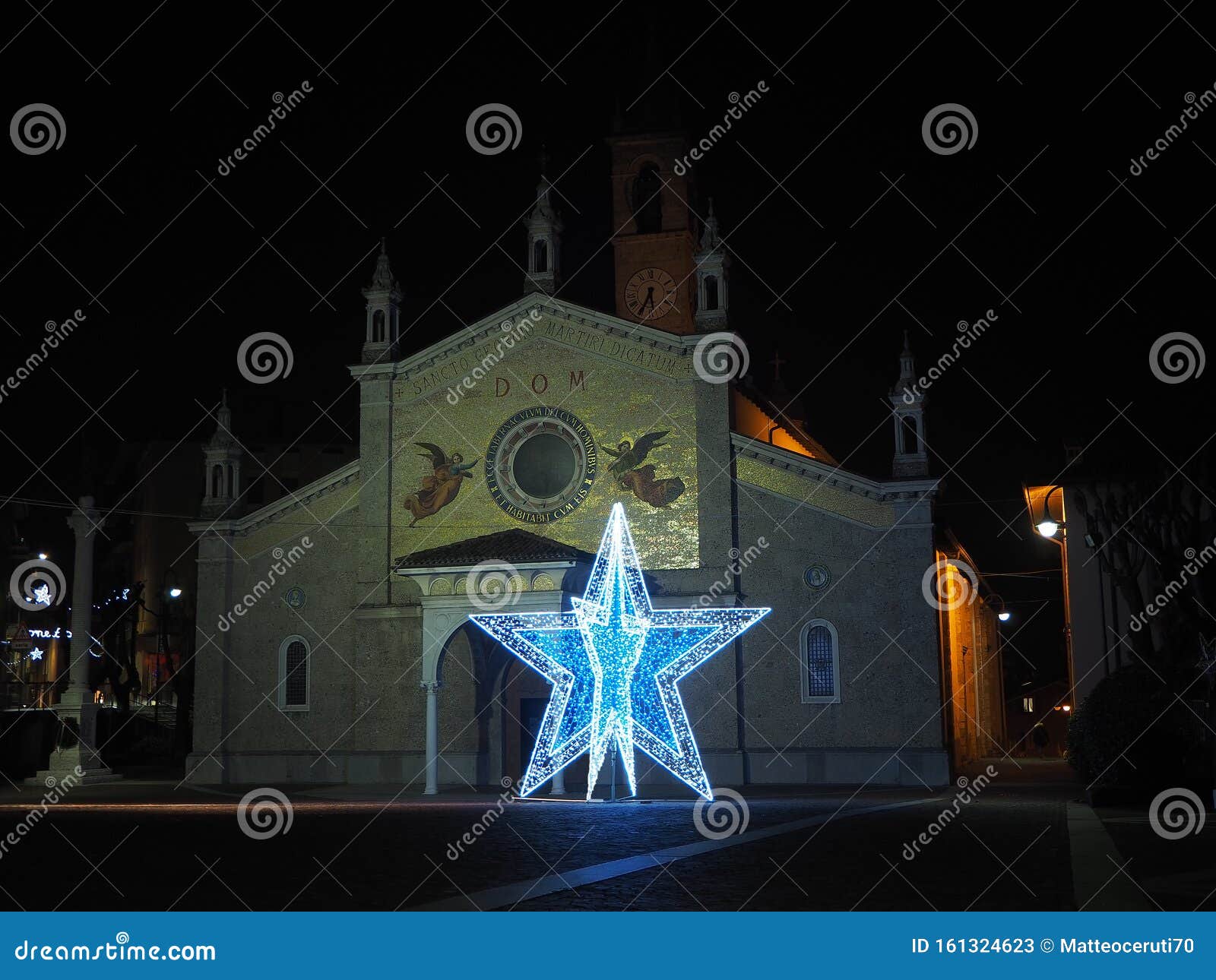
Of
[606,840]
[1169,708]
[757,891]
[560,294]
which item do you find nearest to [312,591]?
[560,294]

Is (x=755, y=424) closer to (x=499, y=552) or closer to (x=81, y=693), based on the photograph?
(x=499, y=552)

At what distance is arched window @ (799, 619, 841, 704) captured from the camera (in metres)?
31.7

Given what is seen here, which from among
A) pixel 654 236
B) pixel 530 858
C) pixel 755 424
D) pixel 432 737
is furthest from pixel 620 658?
pixel 654 236

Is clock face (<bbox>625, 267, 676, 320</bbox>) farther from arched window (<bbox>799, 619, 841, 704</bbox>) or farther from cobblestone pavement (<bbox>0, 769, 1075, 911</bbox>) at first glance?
cobblestone pavement (<bbox>0, 769, 1075, 911</bbox>)

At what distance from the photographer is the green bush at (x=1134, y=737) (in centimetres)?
2323

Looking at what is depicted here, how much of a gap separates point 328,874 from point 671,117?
96.0 feet

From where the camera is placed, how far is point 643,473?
33438 mm

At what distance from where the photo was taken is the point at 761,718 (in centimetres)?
3191

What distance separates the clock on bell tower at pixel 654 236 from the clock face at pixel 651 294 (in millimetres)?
22

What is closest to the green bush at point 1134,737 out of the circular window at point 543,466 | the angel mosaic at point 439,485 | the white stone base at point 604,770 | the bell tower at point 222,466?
the white stone base at point 604,770

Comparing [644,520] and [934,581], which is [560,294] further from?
[934,581]

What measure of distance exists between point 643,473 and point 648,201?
34.5 feet

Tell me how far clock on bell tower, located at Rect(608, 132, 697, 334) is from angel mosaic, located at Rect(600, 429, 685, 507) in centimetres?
710

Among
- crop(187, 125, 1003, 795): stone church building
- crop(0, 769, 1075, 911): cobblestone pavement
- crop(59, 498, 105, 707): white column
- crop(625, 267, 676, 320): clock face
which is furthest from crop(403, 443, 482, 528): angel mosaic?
crop(0, 769, 1075, 911): cobblestone pavement
